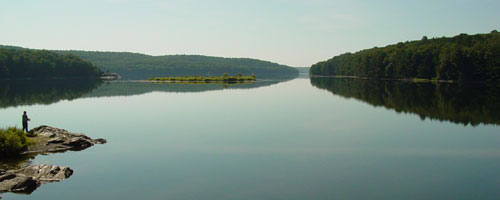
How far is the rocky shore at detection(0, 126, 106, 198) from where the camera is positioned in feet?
72.2

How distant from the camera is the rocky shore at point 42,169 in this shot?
22.0 m

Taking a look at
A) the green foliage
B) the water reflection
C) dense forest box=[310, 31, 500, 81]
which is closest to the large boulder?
the green foliage

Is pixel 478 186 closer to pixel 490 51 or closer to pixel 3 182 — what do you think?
pixel 3 182

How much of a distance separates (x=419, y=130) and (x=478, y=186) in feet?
60.6

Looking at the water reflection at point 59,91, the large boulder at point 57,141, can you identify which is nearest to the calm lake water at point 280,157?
the large boulder at point 57,141

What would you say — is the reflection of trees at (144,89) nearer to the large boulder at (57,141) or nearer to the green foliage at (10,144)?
the large boulder at (57,141)

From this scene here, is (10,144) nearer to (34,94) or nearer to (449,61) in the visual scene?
(34,94)

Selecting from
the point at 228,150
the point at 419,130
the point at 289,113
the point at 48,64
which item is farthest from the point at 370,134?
the point at 48,64

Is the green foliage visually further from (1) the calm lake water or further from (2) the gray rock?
(2) the gray rock

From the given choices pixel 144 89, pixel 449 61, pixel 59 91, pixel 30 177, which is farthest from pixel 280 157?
pixel 449 61

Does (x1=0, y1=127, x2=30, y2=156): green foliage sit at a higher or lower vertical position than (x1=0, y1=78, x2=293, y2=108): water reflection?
higher

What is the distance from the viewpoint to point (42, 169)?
24594 mm

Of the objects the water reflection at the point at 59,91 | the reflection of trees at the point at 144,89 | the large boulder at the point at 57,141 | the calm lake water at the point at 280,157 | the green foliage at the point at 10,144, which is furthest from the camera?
the reflection of trees at the point at 144,89

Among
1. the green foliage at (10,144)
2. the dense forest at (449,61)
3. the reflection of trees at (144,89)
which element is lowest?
the reflection of trees at (144,89)
